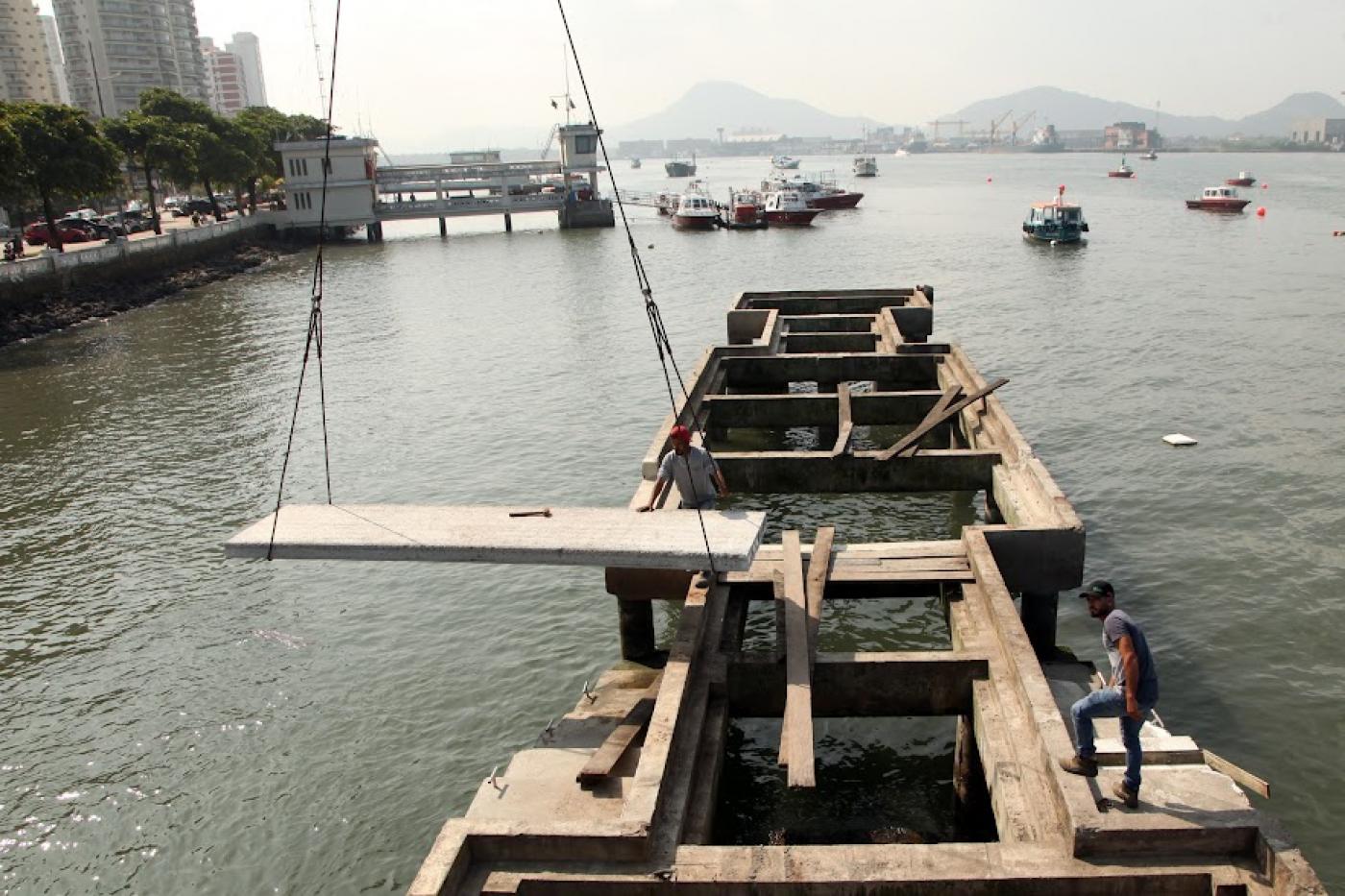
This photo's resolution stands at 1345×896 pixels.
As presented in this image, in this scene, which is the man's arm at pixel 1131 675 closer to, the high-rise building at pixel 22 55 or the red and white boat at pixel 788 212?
the red and white boat at pixel 788 212

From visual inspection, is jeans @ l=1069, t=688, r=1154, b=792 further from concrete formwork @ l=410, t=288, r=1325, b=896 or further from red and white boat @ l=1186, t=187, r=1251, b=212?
red and white boat @ l=1186, t=187, r=1251, b=212

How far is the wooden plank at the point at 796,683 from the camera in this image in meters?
8.46

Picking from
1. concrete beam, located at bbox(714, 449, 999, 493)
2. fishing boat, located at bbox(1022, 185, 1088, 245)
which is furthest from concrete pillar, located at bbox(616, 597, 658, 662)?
fishing boat, located at bbox(1022, 185, 1088, 245)

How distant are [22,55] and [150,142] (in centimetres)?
14575

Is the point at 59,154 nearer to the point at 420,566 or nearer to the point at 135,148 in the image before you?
the point at 135,148

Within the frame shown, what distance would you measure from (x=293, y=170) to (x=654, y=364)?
64.7 m

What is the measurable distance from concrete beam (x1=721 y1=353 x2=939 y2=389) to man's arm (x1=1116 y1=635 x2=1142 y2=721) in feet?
55.0

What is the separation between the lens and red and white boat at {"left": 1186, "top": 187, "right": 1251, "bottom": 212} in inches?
3302

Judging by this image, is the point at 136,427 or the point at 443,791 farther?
the point at 136,427

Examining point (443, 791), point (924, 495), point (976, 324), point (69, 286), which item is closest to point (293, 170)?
point (69, 286)

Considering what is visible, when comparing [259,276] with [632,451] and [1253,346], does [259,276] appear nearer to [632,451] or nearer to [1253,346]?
[632,451]

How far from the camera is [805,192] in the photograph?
97.2 meters

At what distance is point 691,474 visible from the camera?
11938 mm

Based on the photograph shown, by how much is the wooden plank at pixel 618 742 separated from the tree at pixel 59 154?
4988cm
